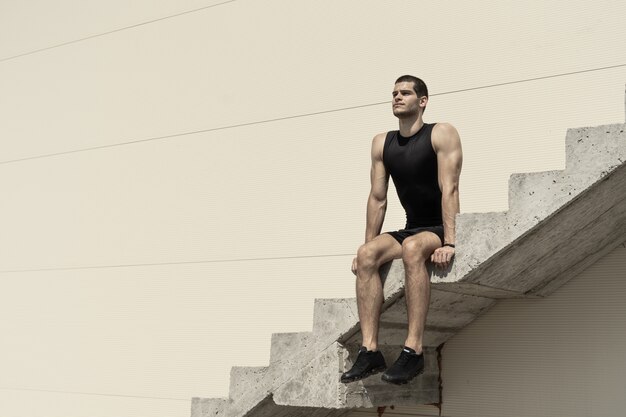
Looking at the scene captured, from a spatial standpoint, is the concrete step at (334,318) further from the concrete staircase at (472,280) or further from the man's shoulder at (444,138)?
the man's shoulder at (444,138)

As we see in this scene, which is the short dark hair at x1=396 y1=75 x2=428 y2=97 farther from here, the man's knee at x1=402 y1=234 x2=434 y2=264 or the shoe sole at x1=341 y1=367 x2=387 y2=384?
the shoe sole at x1=341 y1=367 x2=387 y2=384

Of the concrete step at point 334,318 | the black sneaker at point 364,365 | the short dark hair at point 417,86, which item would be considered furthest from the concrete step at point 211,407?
the short dark hair at point 417,86

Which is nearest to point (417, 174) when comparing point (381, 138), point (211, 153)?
point (381, 138)

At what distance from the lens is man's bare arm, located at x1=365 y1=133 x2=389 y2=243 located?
16.8 ft

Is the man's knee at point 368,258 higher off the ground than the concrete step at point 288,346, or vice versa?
the man's knee at point 368,258

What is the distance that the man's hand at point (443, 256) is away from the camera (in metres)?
4.44

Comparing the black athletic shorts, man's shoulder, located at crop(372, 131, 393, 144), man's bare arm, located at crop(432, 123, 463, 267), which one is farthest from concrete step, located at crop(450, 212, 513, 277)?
man's shoulder, located at crop(372, 131, 393, 144)

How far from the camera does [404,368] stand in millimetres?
4512

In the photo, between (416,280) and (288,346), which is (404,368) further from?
(288,346)

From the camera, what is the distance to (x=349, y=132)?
6566 millimetres

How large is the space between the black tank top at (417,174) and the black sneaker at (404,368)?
2.54 ft

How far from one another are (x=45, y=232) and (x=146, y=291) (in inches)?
55.8

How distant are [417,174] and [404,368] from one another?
1.04 meters

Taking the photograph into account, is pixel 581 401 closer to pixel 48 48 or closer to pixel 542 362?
pixel 542 362
